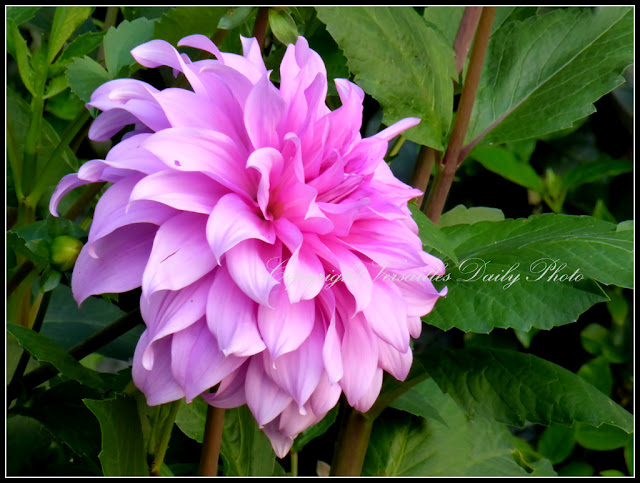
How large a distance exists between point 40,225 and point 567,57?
1.45 ft

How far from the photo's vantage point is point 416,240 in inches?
13.7

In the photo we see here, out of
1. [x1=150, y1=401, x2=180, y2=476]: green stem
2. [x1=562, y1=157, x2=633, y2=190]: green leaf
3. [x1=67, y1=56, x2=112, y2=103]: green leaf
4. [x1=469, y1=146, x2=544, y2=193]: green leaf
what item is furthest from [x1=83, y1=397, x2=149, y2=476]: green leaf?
[x1=562, y1=157, x2=633, y2=190]: green leaf

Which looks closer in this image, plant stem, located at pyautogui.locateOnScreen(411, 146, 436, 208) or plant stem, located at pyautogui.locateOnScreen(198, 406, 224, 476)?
plant stem, located at pyautogui.locateOnScreen(198, 406, 224, 476)

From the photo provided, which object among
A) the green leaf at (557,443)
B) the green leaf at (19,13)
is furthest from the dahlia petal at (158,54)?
the green leaf at (557,443)


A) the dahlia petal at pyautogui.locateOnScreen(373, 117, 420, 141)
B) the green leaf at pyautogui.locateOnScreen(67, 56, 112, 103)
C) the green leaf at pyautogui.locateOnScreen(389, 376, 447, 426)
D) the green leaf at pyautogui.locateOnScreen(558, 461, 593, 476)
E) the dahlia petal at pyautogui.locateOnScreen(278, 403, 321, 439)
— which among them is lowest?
the green leaf at pyautogui.locateOnScreen(558, 461, 593, 476)

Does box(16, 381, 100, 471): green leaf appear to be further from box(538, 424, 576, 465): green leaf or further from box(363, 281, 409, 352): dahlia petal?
box(538, 424, 576, 465): green leaf

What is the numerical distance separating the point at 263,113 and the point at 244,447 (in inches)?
12.3

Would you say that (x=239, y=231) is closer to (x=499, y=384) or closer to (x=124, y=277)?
(x=124, y=277)

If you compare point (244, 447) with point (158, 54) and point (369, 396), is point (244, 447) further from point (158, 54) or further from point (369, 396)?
point (158, 54)

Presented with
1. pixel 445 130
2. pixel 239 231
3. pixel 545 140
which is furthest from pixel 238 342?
pixel 545 140

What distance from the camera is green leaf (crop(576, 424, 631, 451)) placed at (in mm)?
764

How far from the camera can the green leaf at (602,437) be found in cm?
76

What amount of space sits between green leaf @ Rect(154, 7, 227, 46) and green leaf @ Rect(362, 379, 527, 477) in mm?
369

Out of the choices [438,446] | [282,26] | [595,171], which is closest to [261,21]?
[282,26]
